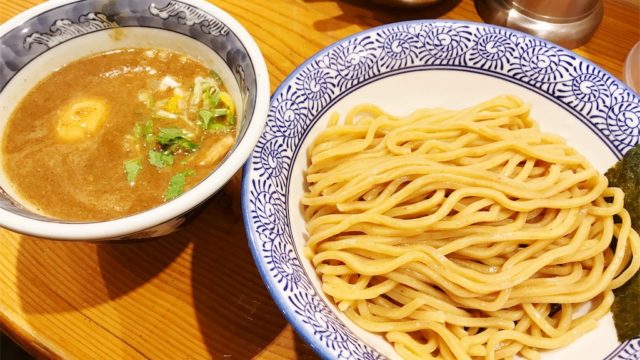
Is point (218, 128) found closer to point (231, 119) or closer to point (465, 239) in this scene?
point (231, 119)

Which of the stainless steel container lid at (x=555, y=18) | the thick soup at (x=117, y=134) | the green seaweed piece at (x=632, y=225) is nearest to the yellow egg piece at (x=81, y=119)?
the thick soup at (x=117, y=134)

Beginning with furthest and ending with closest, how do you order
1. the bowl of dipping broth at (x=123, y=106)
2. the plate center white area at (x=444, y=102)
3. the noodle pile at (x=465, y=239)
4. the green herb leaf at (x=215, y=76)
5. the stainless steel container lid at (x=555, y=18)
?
the stainless steel container lid at (x=555, y=18) → the plate center white area at (x=444, y=102) → the green herb leaf at (x=215, y=76) → the noodle pile at (x=465, y=239) → the bowl of dipping broth at (x=123, y=106)

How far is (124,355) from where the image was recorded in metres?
1.38

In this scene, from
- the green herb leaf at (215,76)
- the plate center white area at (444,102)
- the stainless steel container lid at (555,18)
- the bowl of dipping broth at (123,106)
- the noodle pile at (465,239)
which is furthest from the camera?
the stainless steel container lid at (555,18)

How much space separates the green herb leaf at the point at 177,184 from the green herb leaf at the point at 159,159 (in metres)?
0.06

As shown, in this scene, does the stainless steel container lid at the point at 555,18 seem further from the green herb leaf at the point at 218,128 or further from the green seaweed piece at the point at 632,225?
the green herb leaf at the point at 218,128

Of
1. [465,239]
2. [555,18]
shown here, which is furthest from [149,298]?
[555,18]

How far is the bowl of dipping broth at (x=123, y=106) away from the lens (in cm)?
126

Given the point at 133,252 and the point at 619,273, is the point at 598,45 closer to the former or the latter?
the point at 619,273

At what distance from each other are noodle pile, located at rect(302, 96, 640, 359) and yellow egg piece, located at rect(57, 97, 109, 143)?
2.17ft

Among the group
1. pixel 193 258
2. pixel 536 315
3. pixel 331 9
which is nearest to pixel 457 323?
pixel 536 315

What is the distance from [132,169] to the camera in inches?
52.4

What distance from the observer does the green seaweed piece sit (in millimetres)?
1344

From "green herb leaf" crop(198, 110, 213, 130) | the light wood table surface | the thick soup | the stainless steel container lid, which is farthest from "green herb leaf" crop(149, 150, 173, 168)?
the stainless steel container lid
